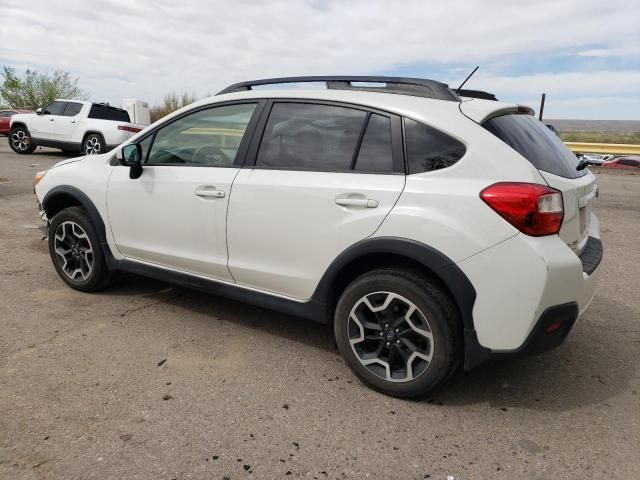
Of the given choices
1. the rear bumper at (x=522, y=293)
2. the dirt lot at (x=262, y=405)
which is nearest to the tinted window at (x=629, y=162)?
the dirt lot at (x=262, y=405)

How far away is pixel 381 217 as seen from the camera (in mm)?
2902

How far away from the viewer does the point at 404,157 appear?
2.96 m

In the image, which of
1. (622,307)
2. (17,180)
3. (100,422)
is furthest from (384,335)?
(17,180)

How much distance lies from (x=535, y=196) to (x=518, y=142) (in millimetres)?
426

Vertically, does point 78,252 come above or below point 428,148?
below

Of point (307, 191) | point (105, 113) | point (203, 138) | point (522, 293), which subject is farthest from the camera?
point (105, 113)

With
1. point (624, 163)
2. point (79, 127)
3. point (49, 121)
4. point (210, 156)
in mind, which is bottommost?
point (624, 163)

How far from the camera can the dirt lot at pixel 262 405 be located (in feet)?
8.03

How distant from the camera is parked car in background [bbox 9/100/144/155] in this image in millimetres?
14844

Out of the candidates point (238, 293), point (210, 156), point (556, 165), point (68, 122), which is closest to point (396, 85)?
point (556, 165)

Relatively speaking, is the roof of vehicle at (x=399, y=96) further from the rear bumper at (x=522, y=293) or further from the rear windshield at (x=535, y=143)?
the rear bumper at (x=522, y=293)

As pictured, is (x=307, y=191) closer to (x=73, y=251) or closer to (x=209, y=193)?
(x=209, y=193)

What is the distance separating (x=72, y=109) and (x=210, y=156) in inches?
531

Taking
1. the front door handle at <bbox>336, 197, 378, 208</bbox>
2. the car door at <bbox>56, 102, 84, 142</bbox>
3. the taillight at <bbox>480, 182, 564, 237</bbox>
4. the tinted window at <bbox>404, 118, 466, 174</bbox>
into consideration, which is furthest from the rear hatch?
the car door at <bbox>56, 102, 84, 142</bbox>
